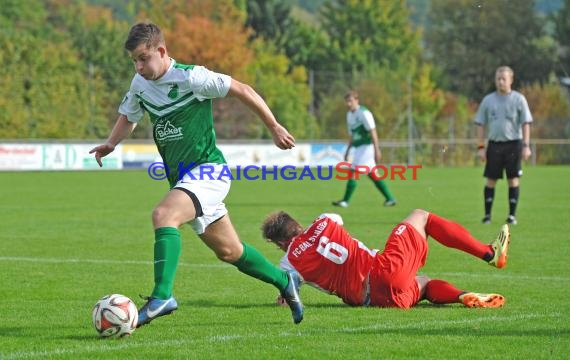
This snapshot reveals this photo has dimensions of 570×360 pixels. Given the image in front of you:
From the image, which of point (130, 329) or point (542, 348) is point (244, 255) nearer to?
point (130, 329)

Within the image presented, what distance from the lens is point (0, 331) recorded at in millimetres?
6426

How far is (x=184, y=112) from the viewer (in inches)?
261

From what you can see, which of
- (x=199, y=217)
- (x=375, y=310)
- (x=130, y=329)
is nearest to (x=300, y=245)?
(x=375, y=310)

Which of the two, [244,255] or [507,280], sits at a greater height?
[244,255]

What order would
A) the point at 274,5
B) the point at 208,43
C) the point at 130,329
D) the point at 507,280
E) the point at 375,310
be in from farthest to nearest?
1. the point at 274,5
2. the point at 208,43
3. the point at 507,280
4. the point at 375,310
5. the point at 130,329

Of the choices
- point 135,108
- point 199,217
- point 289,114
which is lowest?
point 289,114

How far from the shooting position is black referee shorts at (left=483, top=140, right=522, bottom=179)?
1459 centimetres

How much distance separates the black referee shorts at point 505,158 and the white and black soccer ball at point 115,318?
9.36 metres

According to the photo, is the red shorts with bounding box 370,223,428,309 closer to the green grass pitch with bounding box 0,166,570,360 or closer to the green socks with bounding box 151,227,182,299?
the green grass pitch with bounding box 0,166,570,360

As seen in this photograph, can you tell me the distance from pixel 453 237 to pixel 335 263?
90 cm

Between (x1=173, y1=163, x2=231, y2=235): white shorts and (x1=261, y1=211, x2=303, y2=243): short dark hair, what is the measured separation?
3.38 ft

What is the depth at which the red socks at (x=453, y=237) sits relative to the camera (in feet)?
24.9

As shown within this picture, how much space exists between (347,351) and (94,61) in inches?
2030

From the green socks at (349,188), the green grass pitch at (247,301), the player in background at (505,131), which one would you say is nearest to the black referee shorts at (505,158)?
the player in background at (505,131)
